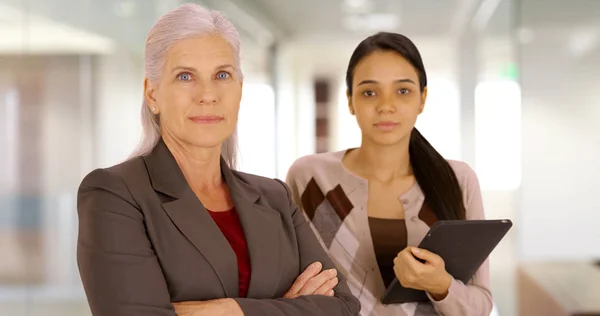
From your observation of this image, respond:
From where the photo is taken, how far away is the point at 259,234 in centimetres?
193

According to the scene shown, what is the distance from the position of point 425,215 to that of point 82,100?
2466mm

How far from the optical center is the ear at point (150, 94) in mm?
1901

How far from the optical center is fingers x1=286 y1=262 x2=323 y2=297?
1.95 meters

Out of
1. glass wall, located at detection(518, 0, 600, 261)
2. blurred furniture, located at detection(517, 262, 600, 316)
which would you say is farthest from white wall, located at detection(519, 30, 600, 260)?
blurred furniture, located at detection(517, 262, 600, 316)

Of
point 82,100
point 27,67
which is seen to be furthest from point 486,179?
point 27,67

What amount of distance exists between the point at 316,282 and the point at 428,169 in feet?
2.06

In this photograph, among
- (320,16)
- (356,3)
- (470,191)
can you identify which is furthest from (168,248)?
(320,16)

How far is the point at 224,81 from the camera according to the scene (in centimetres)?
188

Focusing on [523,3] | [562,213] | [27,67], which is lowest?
[562,213]

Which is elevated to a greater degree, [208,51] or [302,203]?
[208,51]

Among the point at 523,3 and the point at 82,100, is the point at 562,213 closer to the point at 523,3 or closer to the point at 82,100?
the point at 523,3

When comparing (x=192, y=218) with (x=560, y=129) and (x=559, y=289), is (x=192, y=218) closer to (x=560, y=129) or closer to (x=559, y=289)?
(x=559, y=289)

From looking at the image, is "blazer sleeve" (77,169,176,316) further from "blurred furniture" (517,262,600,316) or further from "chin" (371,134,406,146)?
"blurred furniture" (517,262,600,316)

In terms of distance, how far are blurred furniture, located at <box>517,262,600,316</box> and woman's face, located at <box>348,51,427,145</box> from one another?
2911 mm
